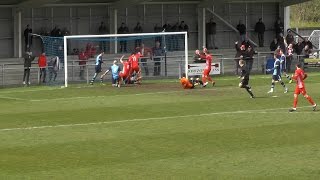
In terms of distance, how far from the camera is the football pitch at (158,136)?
1752cm

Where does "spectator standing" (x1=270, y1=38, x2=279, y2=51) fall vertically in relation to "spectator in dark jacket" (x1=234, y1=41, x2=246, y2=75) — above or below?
above

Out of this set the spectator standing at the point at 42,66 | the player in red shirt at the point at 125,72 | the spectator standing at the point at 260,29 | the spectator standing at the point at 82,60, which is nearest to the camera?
the player in red shirt at the point at 125,72

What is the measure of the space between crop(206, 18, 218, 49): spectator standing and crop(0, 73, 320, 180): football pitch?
1983cm

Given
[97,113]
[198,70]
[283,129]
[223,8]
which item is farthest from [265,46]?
[283,129]

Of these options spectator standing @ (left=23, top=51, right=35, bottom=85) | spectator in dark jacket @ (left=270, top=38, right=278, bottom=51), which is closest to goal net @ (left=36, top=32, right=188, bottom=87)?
spectator standing @ (left=23, top=51, right=35, bottom=85)

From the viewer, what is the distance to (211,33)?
185 feet

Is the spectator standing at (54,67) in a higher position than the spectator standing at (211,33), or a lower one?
lower

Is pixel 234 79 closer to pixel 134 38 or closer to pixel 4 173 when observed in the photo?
pixel 134 38

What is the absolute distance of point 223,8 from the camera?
5831 centimetres

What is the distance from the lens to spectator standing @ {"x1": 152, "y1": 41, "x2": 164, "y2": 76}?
46.3 meters

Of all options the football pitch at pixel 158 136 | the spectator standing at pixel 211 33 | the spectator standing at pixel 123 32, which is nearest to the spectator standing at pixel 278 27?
the spectator standing at pixel 211 33

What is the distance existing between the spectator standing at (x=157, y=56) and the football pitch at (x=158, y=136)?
9597 millimetres

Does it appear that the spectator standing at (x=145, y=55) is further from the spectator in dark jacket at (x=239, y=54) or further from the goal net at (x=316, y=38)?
the goal net at (x=316, y=38)

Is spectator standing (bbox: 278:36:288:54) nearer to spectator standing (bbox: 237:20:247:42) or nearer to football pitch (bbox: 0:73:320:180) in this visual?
spectator standing (bbox: 237:20:247:42)
